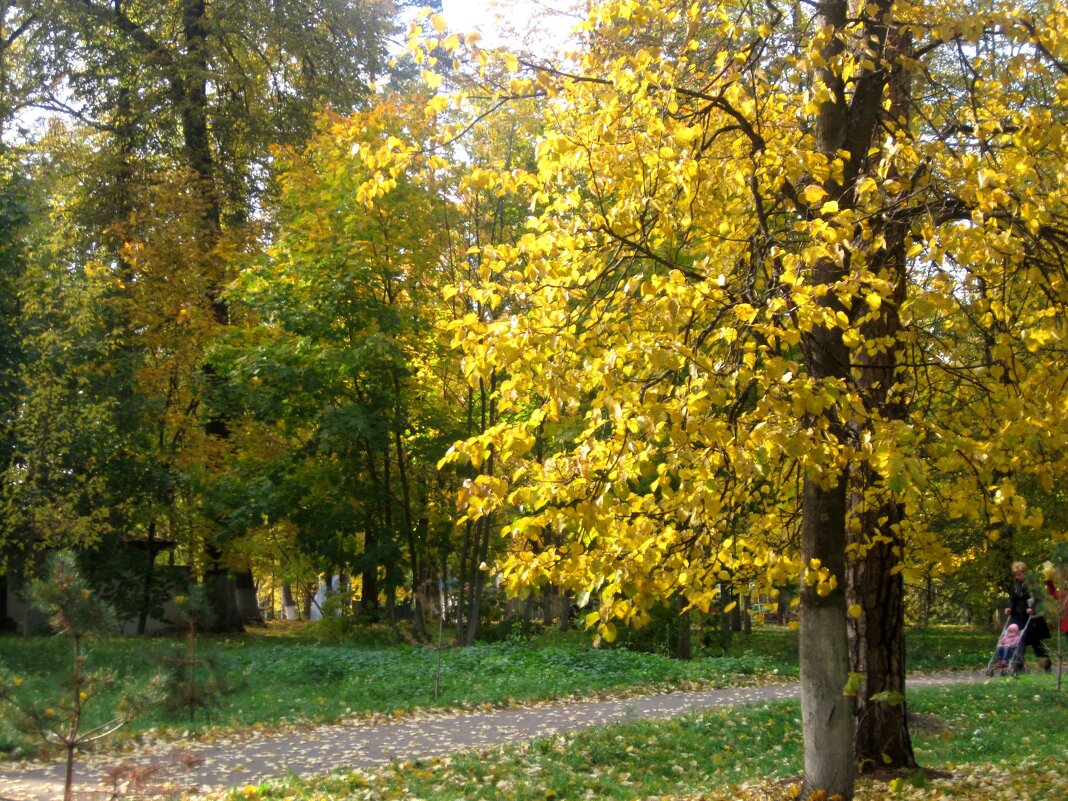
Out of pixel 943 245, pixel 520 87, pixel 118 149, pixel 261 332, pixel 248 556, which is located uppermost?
pixel 118 149

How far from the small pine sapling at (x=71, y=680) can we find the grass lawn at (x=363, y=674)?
2.64 meters

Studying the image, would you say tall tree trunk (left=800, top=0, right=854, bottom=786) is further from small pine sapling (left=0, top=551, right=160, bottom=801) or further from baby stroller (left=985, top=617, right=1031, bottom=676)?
baby stroller (left=985, top=617, right=1031, bottom=676)

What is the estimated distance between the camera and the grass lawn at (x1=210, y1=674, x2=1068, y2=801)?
7.01 metres

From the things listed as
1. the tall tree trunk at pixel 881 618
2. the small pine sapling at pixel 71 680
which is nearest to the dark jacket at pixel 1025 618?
the tall tree trunk at pixel 881 618

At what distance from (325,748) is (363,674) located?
15.2 ft

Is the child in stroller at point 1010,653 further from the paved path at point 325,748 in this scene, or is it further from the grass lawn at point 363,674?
the paved path at point 325,748

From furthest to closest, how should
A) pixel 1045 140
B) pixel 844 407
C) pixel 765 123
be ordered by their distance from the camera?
pixel 765 123, pixel 1045 140, pixel 844 407

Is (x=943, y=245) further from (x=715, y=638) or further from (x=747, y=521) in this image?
(x=715, y=638)

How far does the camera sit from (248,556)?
21297 mm

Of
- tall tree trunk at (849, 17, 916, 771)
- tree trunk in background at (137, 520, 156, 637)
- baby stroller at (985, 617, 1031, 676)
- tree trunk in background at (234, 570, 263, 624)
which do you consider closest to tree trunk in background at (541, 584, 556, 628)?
tree trunk in background at (234, 570, 263, 624)

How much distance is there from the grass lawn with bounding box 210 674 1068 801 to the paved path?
2.15 ft

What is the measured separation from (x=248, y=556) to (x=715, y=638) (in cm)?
943

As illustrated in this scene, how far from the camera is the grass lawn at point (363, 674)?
35.3 feet

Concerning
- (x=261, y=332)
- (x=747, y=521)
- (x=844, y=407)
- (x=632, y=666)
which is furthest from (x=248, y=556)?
(x=844, y=407)
